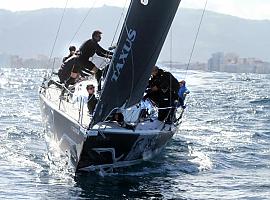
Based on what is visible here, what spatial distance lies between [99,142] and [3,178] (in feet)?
6.39

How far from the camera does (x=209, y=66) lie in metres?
142

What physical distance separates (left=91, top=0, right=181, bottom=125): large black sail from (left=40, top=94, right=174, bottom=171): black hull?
1.14 feet

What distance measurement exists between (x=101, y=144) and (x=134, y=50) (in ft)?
5.72

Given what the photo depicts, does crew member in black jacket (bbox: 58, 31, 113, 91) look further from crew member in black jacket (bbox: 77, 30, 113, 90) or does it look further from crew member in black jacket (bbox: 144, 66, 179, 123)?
crew member in black jacket (bbox: 144, 66, 179, 123)

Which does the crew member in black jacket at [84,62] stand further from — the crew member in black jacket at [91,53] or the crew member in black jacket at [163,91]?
the crew member in black jacket at [163,91]

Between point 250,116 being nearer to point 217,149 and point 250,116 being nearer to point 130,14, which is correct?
point 217,149

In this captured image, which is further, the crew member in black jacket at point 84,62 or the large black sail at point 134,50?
the crew member in black jacket at point 84,62

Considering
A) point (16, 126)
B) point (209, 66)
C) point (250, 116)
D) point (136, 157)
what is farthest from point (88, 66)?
point (209, 66)

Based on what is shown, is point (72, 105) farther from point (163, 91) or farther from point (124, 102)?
point (124, 102)

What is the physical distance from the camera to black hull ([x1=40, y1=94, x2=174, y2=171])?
36.1 feet

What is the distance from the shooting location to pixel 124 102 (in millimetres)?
11344

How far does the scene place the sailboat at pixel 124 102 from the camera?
1092cm

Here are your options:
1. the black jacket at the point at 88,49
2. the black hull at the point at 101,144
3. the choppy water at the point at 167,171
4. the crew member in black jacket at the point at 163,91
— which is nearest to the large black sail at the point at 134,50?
the black hull at the point at 101,144

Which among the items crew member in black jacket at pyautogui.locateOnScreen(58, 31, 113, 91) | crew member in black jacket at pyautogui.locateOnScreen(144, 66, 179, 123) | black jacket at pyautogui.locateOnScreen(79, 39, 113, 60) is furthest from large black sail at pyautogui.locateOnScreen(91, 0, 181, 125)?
black jacket at pyautogui.locateOnScreen(79, 39, 113, 60)
